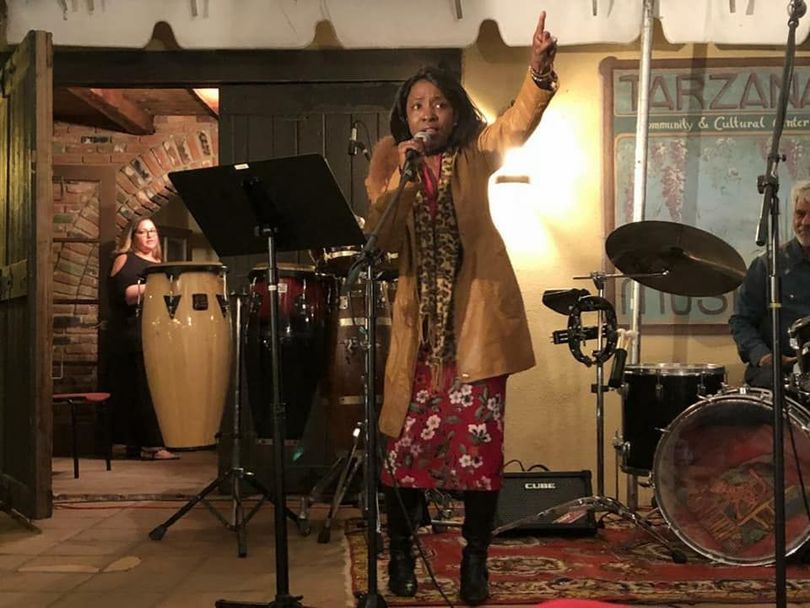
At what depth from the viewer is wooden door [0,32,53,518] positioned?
12.3 ft

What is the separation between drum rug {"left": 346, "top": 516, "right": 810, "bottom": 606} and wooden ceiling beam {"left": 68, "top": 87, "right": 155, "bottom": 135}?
3695 millimetres

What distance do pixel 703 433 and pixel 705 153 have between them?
159cm

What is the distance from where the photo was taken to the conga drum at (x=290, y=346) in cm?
352

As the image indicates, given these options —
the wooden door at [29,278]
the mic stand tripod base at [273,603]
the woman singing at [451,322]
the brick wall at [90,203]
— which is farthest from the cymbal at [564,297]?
the brick wall at [90,203]

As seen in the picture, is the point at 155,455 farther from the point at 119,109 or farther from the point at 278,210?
the point at 278,210

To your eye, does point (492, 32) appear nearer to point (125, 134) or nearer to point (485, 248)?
point (485, 248)

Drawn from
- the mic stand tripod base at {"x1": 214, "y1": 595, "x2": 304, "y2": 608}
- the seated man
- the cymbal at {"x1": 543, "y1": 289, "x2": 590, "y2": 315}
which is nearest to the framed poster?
the seated man

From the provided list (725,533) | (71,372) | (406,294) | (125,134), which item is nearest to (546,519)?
(725,533)

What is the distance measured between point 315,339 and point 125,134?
4.07 m

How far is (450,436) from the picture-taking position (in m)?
2.55

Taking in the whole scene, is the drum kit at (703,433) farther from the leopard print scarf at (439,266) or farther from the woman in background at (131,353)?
the woman in background at (131,353)

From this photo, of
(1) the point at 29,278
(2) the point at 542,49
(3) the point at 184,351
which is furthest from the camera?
(1) the point at 29,278

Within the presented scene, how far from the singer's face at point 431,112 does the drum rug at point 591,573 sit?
1363 mm

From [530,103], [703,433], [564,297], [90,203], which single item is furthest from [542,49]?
[90,203]
